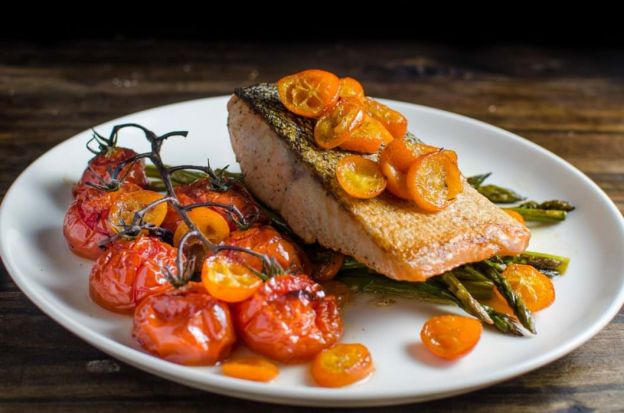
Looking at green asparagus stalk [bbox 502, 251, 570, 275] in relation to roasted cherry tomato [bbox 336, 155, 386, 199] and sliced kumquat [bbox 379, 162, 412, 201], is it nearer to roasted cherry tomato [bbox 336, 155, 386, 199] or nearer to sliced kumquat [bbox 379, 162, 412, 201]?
sliced kumquat [bbox 379, 162, 412, 201]

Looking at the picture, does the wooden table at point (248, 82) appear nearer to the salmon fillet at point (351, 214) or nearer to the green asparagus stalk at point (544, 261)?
the green asparagus stalk at point (544, 261)

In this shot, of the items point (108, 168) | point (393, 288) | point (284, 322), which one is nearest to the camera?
point (284, 322)

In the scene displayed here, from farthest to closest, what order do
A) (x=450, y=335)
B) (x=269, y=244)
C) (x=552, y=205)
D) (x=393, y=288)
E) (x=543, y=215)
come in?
(x=552, y=205)
(x=543, y=215)
(x=393, y=288)
(x=269, y=244)
(x=450, y=335)

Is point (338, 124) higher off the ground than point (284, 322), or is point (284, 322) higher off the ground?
point (338, 124)

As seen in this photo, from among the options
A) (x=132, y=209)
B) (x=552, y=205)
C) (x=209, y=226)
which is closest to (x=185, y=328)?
(x=209, y=226)

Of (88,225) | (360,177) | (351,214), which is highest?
(360,177)

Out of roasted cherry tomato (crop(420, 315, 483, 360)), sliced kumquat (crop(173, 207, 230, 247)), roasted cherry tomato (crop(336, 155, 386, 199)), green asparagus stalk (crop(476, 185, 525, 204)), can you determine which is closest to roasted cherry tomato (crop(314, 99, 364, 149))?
roasted cherry tomato (crop(336, 155, 386, 199))

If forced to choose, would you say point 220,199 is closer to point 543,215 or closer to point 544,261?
point 544,261
